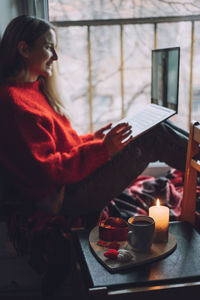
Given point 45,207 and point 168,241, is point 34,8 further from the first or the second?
point 168,241

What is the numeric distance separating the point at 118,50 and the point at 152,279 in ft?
4.42

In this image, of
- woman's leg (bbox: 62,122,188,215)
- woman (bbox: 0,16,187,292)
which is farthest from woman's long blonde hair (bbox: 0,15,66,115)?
woman's leg (bbox: 62,122,188,215)

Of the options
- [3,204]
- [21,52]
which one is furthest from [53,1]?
[3,204]

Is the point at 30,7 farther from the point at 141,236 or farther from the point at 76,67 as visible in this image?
the point at 141,236

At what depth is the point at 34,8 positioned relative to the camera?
1.82 meters

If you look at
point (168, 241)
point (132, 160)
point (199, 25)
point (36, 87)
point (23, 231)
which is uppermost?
point (199, 25)

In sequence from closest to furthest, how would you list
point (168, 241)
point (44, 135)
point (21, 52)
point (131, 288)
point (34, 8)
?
point (131, 288) → point (168, 241) → point (44, 135) → point (21, 52) → point (34, 8)

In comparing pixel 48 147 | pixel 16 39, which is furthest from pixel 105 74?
pixel 48 147

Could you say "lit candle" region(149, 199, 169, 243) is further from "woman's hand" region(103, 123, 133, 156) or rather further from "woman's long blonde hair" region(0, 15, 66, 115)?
"woman's long blonde hair" region(0, 15, 66, 115)

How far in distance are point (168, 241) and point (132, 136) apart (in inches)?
17.1

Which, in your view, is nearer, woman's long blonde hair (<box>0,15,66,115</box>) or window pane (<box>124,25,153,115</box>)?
woman's long blonde hair (<box>0,15,66,115</box>)

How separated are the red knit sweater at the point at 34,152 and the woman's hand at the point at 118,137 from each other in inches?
1.5

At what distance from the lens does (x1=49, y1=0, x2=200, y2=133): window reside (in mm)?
1898

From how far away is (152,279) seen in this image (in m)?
0.92
